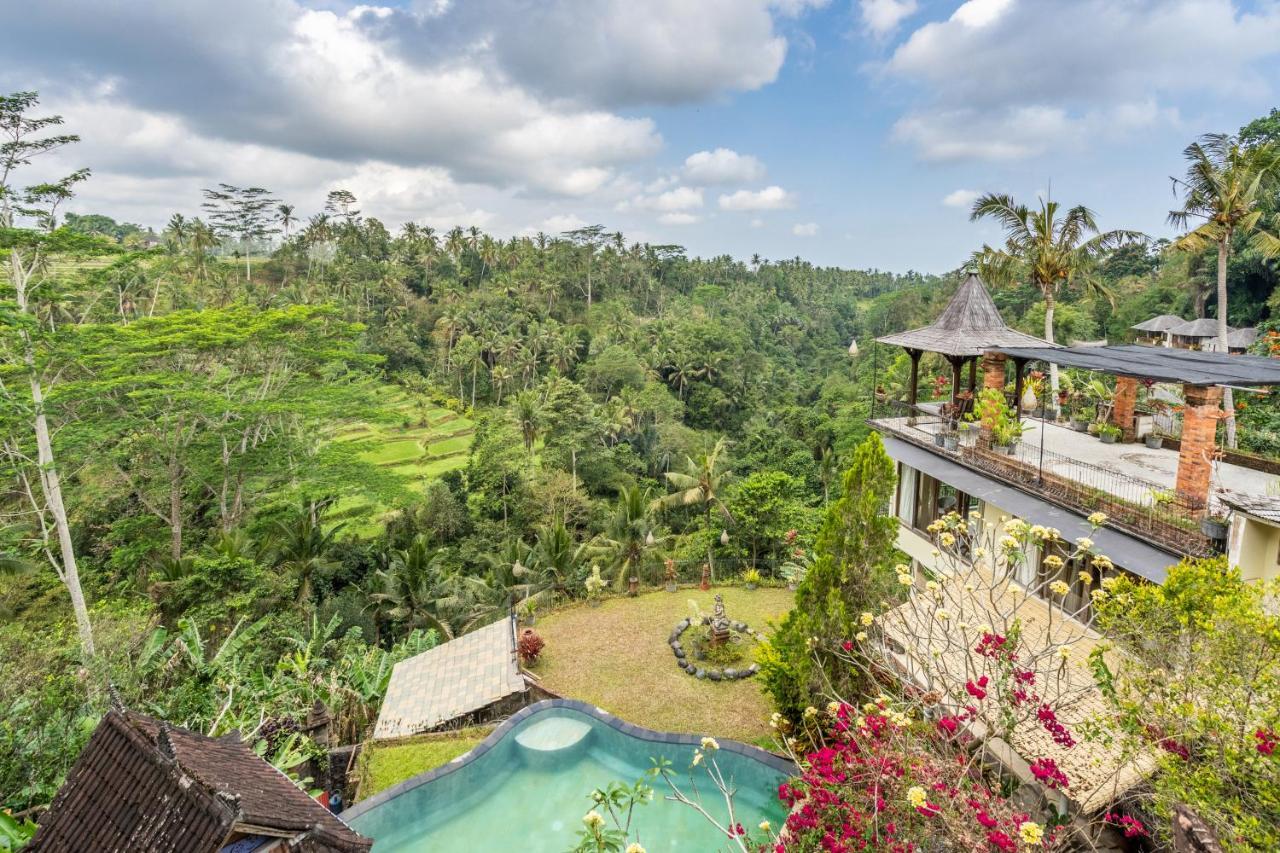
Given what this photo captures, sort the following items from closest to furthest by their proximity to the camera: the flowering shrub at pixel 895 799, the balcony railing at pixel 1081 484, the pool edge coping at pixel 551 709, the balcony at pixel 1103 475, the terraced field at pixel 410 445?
the flowering shrub at pixel 895 799
the balcony railing at pixel 1081 484
the balcony at pixel 1103 475
the pool edge coping at pixel 551 709
the terraced field at pixel 410 445

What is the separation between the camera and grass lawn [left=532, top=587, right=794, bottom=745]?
488 inches

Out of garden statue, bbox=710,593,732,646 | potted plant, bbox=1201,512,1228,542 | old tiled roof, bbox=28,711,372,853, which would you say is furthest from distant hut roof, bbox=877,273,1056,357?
old tiled roof, bbox=28,711,372,853

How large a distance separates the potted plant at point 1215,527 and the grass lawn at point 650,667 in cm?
575

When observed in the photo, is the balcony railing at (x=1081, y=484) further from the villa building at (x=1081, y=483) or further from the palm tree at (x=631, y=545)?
the palm tree at (x=631, y=545)

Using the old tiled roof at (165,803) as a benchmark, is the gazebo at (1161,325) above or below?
above

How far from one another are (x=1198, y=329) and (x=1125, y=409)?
21762 mm

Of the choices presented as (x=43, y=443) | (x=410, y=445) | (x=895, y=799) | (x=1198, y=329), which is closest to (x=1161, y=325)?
(x=1198, y=329)

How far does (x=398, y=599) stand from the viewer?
1952 centimetres

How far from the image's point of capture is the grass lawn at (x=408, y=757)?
34.8 ft

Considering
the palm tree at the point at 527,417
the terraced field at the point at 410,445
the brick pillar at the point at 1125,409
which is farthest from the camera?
the palm tree at the point at 527,417

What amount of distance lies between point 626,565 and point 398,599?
23.1 feet

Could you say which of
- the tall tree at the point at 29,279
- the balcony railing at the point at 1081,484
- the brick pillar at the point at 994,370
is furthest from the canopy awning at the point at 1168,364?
the tall tree at the point at 29,279

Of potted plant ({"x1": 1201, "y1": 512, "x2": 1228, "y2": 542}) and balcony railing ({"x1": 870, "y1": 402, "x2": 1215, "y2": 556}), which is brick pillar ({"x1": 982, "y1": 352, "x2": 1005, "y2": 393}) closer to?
balcony railing ({"x1": 870, "y1": 402, "x2": 1215, "y2": 556})

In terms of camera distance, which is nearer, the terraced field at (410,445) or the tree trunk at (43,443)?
the tree trunk at (43,443)
